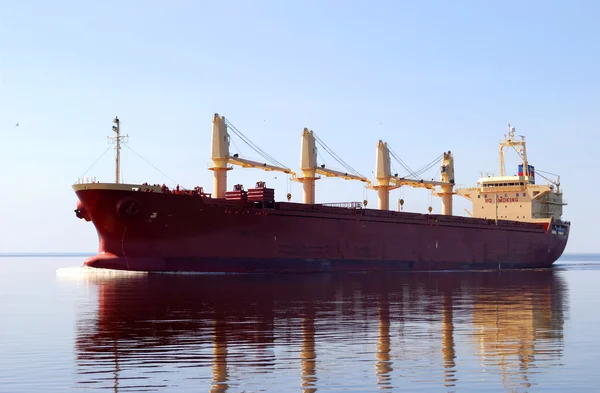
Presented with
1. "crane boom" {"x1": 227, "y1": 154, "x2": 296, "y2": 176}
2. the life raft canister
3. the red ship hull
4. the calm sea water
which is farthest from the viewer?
"crane boom" {"x1": 227, "y1": 154, "x2": 296, "y2": 176}

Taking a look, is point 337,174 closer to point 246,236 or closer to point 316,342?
point 246,236

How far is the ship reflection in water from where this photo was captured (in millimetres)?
10227

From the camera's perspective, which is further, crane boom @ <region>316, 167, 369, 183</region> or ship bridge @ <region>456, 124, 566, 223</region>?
ship bridge @ <region>456, 124, 566, 223</region>

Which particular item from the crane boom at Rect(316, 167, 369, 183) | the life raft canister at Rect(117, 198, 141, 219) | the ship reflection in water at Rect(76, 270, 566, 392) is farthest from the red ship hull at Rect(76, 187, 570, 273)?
the ship reflection in water at Rect(76, 270, 566, 392)

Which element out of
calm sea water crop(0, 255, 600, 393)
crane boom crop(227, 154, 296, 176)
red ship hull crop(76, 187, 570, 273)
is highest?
crane boom crop(227, 154, 296, 176)

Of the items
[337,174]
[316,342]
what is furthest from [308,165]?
[316,342]

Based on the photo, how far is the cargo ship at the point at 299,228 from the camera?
1455 inches

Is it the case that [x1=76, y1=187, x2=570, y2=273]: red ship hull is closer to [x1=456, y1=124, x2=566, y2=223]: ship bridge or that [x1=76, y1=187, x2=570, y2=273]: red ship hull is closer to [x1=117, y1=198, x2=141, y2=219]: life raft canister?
[x1=117, y1=198, x2=141, y2=219]: life raft canister

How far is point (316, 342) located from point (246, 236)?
1001 inches

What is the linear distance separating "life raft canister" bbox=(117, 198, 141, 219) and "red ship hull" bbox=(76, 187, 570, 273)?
0.05 meters

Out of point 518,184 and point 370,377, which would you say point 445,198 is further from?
point 370,377

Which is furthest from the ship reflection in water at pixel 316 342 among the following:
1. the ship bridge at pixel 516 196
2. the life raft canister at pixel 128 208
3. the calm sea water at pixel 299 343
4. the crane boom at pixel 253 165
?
the ship bridge at pixel 516 196

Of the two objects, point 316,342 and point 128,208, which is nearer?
point 316,342

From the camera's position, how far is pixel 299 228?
136 ft
